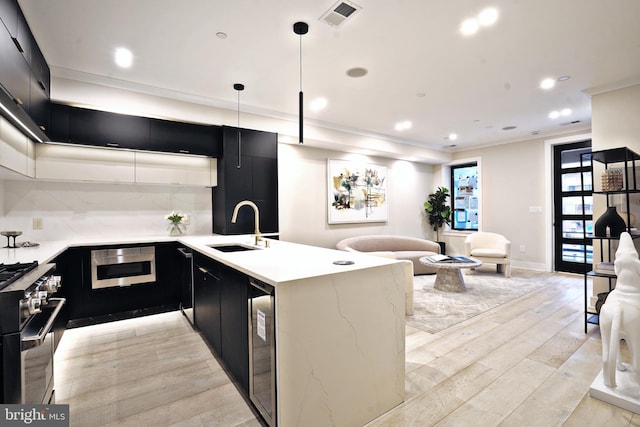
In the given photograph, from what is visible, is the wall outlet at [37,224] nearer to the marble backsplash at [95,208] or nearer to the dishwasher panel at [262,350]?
the marble backsplash at [95,208]

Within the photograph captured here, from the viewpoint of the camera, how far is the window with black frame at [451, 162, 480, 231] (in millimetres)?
7488

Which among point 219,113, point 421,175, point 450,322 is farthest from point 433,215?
point 219,113

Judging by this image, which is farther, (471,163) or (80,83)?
(471,163)

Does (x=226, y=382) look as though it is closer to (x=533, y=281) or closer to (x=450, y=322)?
(x=450, y=322)

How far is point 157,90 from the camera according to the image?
3746 millimetres

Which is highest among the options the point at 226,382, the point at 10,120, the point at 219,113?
the point at 219,113

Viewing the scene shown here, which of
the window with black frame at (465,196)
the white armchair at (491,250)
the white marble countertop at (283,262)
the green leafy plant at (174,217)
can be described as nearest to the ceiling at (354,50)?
the green leafy plant at (174,217)

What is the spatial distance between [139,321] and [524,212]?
22.8ft

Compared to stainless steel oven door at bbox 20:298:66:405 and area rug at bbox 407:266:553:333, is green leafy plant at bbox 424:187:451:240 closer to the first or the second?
area rug at bbox 407:266:553:333

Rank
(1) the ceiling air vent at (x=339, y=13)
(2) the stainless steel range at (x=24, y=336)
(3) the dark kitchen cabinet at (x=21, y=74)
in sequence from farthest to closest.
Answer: (1) the ceiling air vent at (x=339, y=13) → (3) the dark kitchen cabinet at (x=21, y=74) → (2) the stainless steel range at (x=24, y=336)

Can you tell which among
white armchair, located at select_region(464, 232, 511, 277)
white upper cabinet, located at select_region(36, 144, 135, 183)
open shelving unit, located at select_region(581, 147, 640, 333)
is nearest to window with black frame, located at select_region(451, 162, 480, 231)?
white armchair, located at select_region(464, 232, 511, 277)

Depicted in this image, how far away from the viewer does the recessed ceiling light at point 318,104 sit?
14.0ft

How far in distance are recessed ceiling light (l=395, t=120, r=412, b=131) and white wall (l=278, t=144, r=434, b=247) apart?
1.05 m

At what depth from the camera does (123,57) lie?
9.91 feet
